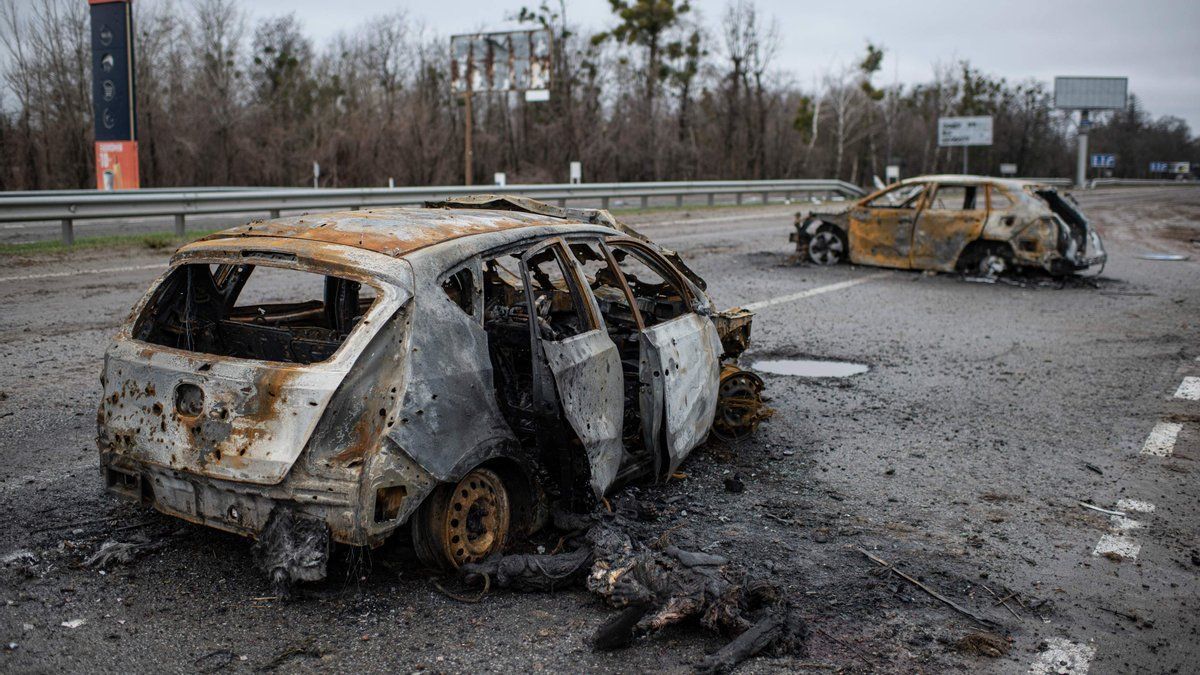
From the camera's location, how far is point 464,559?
13.3 feet

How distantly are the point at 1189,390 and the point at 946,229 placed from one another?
289 inches

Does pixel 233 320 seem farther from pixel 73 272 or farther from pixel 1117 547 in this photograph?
pixel 73 272

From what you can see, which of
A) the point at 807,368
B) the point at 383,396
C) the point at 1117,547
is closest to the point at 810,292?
the point at 807,368

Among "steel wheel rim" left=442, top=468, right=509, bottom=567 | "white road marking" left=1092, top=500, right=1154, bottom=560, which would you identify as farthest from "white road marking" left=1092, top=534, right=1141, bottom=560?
"steel wheel rim" left=442, top=468, right=509, bottom=567

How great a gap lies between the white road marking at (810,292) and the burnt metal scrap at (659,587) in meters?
7.07

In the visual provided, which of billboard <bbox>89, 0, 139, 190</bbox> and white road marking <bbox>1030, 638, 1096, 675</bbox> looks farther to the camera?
billboard <bbox>89, 0, 139, 190</bbox>

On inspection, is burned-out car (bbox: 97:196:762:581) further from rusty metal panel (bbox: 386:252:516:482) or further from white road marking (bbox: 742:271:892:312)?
white road marking (bbox: 742:271:892:312)

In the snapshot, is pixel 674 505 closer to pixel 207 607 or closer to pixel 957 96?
pixel 207 607

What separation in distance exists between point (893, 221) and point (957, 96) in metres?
73.6

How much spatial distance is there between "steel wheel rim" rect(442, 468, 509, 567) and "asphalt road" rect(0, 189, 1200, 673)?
0.21m

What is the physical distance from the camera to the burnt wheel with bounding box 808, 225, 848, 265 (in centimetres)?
1623

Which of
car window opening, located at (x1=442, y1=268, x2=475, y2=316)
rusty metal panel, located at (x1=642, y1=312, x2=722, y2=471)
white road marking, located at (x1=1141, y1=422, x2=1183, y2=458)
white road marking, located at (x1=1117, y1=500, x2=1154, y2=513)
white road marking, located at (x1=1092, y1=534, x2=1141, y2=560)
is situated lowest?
white road marking, located at (x1=1092, y1=534, x2=1141, y2=560)

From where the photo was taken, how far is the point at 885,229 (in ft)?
51.3

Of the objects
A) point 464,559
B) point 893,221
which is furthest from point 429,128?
point 464,559
